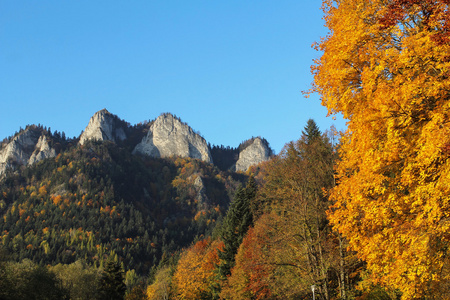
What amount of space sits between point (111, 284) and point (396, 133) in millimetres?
62039

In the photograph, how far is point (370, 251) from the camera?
9.04 m

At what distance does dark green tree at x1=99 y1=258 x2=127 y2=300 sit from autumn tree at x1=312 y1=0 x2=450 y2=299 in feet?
194

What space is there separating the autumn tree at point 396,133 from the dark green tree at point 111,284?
2333 inches

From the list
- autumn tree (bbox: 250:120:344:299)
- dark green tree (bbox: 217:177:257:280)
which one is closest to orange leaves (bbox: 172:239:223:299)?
dark green tree (bbox: 217:177:257:280)

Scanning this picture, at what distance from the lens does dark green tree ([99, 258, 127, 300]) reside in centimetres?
6094

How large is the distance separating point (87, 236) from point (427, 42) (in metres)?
182

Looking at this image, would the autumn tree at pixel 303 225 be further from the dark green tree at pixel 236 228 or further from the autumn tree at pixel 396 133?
the dark green tree at pixel 236 228

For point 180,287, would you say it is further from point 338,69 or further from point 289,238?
point 338,69

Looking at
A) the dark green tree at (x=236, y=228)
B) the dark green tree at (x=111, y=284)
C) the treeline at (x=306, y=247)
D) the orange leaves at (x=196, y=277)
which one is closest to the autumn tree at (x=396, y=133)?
the treeline at (x=306, y=247)

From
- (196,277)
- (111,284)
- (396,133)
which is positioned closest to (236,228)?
(196,277)

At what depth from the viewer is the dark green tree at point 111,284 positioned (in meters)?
60.9

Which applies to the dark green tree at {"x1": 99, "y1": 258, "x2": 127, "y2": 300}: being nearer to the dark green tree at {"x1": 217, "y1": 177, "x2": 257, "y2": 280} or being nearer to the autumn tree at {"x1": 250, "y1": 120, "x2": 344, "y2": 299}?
the dark green tree at {"x1": 217, "y1": 177, "x2": 257, "y2": 280}

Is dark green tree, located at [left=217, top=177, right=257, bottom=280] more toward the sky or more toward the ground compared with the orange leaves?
more toward the sky

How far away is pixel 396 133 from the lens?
8.28 m
